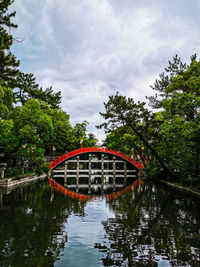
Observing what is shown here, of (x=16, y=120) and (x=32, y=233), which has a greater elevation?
(x=16, y=120)

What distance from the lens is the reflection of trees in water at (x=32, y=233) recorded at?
211 inches

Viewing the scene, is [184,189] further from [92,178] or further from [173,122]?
[92,178]

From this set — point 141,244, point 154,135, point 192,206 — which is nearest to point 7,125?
point 141,244

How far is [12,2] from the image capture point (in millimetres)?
14102

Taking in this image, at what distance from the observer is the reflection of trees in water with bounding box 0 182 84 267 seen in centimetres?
535

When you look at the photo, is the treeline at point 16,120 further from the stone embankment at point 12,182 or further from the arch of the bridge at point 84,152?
the arch of the bridge at point 84,152

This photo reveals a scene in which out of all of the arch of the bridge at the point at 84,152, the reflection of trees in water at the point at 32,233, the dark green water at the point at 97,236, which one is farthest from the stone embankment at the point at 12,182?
the arch of the bridge at the point at 84,152

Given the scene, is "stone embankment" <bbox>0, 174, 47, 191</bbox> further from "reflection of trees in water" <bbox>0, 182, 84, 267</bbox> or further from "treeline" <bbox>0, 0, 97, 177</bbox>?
"reflection of trees in water" <bbox>0, 182, 84, 267</bbox>

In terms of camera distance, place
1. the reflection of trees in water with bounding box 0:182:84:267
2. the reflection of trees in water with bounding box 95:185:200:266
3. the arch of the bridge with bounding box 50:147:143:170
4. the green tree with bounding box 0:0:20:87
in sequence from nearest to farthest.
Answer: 1. the reflection of trees in water with bounding box 0:182:84:267
2. the reflection of trees in water with bounding box 95:185:200:266
3. the green tree with bounding box 0:0:20:87
4. the arch of the bridge with bounding box 50:147:143:170

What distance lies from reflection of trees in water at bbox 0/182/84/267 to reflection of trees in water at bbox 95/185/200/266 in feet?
5.23

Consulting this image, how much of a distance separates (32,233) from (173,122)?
47.6 feet

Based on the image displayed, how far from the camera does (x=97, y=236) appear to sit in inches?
283

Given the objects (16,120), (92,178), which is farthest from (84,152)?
(16,120)

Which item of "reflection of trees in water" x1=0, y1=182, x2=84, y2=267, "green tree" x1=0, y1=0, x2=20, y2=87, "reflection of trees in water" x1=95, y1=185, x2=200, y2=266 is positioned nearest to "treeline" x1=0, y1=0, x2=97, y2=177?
"green tree" x1=0, y1=0, x2=20, y2=87
